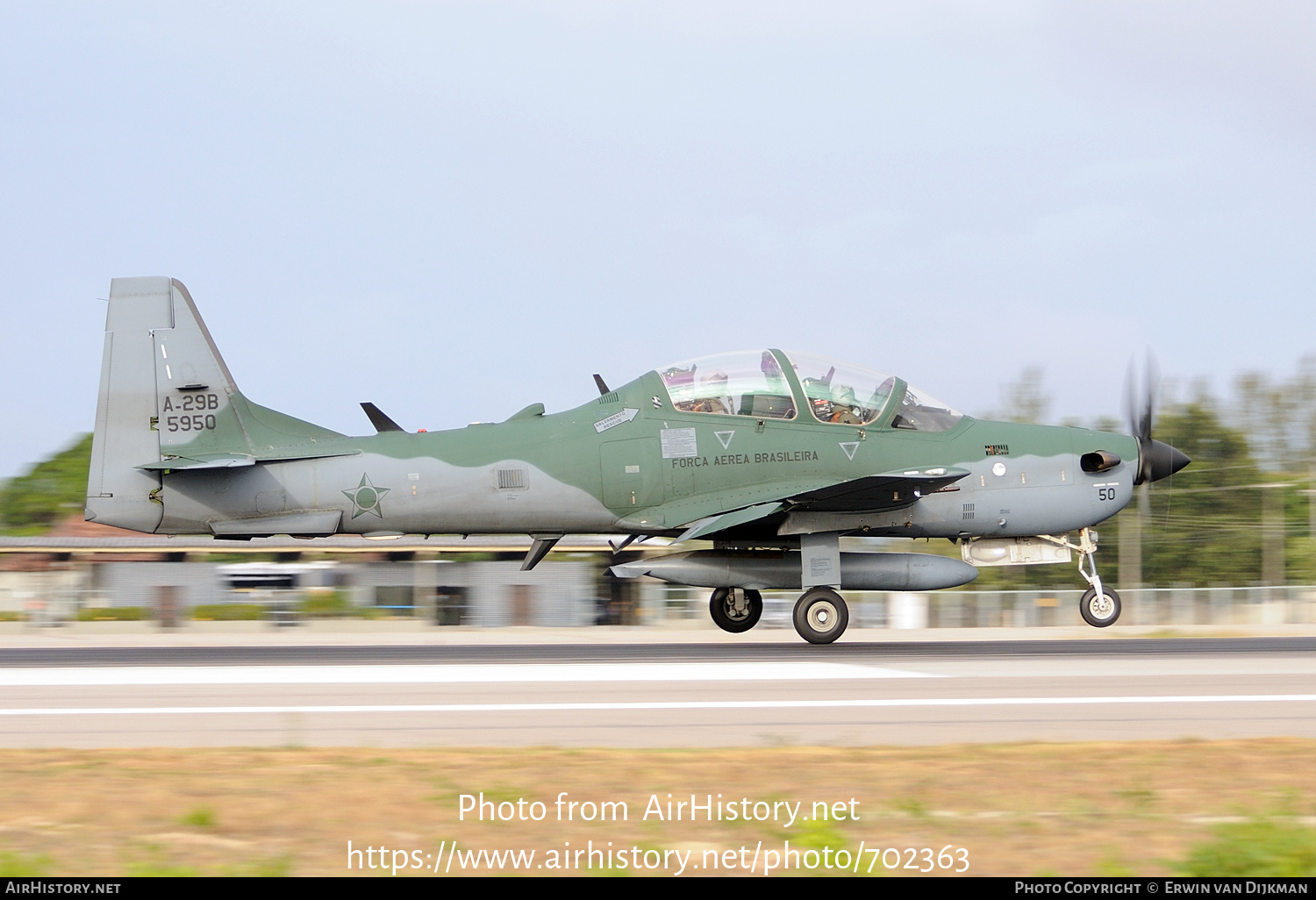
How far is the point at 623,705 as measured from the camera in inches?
358

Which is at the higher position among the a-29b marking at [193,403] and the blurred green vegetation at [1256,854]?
the a-29b marking at [193,403]

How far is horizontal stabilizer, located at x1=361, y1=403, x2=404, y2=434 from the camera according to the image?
14.2 metres

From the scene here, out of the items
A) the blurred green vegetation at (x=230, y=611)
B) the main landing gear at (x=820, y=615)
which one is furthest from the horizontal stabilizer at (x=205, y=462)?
the blurred green vegetation at (x=230, y=611)

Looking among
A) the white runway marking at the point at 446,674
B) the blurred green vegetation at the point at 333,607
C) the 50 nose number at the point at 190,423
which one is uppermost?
the 50 nose number at the point at 190,423

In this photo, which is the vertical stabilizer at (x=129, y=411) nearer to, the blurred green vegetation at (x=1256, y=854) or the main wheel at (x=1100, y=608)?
the main wheel at (x=1100, y=608)

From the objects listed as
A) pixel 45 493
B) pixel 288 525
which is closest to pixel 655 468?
pixel 288 525

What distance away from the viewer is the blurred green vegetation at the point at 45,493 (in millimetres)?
48781

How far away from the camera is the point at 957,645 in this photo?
1491cm

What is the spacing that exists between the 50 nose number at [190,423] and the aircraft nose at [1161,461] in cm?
1146

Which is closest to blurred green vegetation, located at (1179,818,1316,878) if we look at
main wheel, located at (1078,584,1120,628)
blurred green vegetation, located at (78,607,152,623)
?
main wheel, located at (1078,584,1120,628)

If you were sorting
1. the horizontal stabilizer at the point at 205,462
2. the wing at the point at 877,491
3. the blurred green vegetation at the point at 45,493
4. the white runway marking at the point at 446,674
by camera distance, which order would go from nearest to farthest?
the white runway marking at the point at 446,674 → the wing at the point at 877,491 → the horizontal stabilizer at the point at 205,462 → the blurred green vegetation at the point at 45,493

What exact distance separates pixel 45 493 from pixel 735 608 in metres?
45.2

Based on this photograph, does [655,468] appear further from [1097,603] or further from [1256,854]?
[1256,854]

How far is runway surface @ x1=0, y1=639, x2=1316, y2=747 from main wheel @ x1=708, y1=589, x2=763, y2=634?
1.55m
